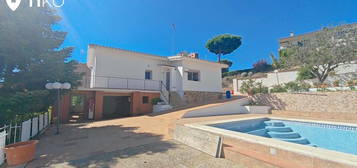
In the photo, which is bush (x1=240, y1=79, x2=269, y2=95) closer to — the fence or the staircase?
the staircase

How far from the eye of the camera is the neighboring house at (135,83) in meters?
13.8

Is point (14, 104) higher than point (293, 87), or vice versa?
point (293, 87)

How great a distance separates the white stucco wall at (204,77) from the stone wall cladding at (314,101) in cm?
528

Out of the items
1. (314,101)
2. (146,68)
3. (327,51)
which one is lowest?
(314,101)

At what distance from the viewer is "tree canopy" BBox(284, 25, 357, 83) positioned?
1518 centimetres

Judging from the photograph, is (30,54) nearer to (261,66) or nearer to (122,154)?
(122,154)

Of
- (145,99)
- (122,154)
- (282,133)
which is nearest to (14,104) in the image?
(122,154)

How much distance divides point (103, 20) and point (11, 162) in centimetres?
1344

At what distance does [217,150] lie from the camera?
468 cm

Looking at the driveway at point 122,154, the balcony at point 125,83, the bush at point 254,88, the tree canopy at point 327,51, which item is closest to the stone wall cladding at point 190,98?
the balcony at point 125,83

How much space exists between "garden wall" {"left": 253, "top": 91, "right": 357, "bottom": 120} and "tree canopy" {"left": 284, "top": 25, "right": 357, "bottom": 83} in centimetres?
513

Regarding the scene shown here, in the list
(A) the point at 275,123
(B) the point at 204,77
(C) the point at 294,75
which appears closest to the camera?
(A) the point at 275,123

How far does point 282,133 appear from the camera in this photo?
27.3 feet

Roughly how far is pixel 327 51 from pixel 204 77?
40.0 ft
